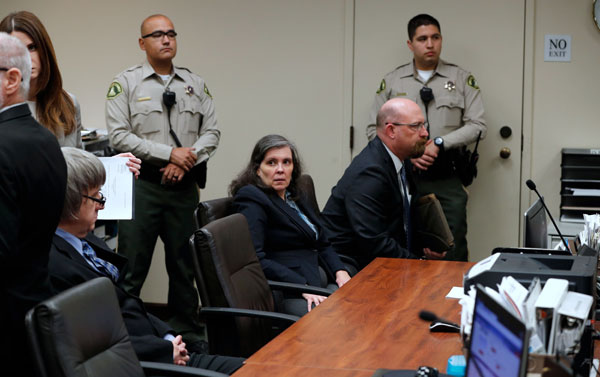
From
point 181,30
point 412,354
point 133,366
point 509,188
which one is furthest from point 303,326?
point 181,30

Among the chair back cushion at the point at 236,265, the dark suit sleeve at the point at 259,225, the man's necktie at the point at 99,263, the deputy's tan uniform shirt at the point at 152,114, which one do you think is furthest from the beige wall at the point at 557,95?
the man's necktie at the point at 99,263

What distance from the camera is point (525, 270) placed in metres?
2.17

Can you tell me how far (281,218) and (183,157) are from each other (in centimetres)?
97

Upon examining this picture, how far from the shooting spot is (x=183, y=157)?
13.9ft

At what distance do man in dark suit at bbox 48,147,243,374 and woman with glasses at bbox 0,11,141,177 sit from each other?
691mm

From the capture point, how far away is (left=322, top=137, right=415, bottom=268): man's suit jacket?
366cm

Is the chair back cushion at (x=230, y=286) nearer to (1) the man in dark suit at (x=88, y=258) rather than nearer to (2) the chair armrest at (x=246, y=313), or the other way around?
(2) the chair armrest at (x=246, y=313)

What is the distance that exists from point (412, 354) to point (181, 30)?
3.65 metres

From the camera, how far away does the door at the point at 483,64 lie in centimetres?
494

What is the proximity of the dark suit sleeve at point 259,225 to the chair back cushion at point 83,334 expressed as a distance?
53.7 inches

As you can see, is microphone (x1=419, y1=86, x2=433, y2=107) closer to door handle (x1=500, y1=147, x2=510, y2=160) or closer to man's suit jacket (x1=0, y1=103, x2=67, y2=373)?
door handle (x1=500, y1=147, x2=510, y2=160)

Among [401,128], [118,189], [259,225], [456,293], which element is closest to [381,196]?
[401,128]

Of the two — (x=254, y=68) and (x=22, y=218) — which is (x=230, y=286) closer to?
(x=22, y=218)

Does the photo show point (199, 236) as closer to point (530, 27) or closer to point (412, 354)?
point (412, 354)
